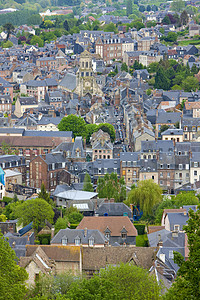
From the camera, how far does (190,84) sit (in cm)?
14938

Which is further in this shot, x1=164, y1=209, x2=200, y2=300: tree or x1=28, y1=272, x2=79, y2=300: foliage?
x1=28, y1=272, x2=79, y2=300: foliage

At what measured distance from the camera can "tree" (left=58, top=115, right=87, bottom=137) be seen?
394 feet

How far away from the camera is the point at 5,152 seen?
109875 mm

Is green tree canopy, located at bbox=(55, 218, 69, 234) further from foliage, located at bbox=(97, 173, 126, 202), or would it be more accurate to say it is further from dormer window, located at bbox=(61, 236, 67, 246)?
foliage, located at bbox=(97, 173, 126, 202)

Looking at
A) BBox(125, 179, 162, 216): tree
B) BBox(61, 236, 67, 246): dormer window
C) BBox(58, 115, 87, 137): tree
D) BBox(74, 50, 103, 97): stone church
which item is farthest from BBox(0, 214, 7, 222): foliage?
BBox(74, 50, 103, 97): stone church

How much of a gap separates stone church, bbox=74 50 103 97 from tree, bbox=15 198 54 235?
7677cm

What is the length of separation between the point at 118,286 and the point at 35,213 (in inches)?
1184

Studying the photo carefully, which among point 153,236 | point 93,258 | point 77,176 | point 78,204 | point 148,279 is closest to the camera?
point 148,279

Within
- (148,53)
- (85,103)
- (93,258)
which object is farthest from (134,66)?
(93,258)

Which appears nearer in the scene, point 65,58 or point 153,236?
point 153,236

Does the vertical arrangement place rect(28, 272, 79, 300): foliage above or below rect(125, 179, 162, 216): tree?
above

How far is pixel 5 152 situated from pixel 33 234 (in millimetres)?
40773

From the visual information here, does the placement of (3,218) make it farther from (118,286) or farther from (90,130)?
(90,130)

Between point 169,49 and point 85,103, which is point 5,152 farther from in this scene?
point 169,49
